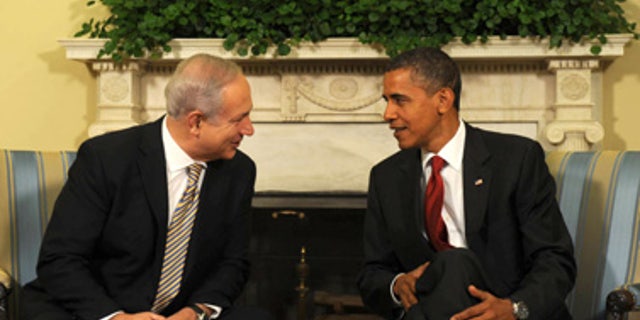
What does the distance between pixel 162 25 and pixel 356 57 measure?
93 cm

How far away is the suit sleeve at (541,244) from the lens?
239cm

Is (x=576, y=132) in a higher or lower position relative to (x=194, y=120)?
lower

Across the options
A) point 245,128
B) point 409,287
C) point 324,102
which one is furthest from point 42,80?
point 409,287

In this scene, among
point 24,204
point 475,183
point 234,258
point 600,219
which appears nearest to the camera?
point 475,183

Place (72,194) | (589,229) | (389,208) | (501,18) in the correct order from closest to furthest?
(72,194) → (389,208) → (589,229) → (501,18)

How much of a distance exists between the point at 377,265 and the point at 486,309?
0.49 meters

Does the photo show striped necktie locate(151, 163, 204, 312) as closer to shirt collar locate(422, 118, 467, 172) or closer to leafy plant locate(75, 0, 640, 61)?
shirt collar locate(422, 118, 467, 172)

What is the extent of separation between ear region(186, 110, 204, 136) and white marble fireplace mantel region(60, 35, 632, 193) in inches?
66.3

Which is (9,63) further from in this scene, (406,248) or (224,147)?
(406,248)

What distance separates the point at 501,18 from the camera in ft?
13.1

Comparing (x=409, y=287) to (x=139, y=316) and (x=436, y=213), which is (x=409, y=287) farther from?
(x=139, y=316)

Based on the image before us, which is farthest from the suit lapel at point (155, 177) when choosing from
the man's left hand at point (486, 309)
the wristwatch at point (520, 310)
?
the wristwatch at point (520, 310)

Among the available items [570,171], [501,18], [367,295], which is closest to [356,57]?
[501,18]

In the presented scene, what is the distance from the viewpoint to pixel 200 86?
2.46 meters
